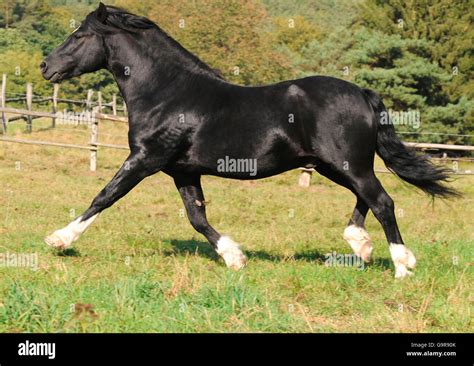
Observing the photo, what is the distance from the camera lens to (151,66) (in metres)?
6.27

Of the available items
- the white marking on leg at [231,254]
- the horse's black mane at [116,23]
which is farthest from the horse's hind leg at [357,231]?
the horse's black mane at [116,23]

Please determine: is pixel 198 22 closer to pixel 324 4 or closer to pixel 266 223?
pixel 266 223

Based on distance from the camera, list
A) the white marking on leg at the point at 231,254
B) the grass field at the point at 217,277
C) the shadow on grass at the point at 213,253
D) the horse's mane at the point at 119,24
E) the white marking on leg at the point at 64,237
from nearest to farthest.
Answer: the grass field at the point at 217,277 < the white marking on leg at the point at 64,237 < the white marking on leg at the point at 231,254 < the horse's mane at the point at 119,24 < the shadow on grass at the point at 213,253

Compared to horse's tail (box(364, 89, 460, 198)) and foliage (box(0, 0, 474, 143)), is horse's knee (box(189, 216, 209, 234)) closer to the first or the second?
horse's tail (box(364, 89, 460, 198))

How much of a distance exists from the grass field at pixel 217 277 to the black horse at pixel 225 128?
440mm

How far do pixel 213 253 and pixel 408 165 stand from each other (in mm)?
2186

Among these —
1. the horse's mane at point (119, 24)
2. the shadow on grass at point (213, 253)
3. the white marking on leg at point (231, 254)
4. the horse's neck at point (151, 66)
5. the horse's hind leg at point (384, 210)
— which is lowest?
the shadow on grass at point (213, 253)

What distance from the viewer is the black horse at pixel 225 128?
19.1 feet

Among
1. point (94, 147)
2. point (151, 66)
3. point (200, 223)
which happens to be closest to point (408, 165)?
point (200, 223)

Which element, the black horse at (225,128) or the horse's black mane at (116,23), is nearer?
the black horse at (225,128)

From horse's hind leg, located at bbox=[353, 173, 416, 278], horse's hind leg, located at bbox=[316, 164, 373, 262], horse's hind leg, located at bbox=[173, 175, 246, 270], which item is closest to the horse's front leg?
horse's hind leg, located at bbox=[173, 175, 246, 270]

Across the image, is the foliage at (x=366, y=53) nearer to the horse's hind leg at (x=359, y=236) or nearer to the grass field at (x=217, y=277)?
the grass field at (x=217, y=277)
